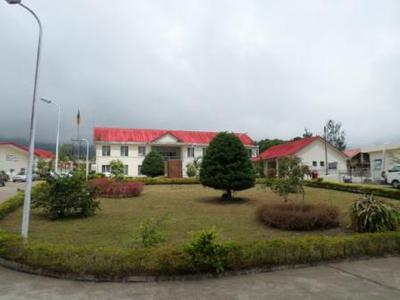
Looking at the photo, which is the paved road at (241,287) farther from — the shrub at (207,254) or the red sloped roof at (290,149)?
the red sloped roof at (290,149)

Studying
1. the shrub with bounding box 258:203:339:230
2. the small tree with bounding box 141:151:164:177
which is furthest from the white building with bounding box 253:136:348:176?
the shrub with bounding box 258:203:339:230

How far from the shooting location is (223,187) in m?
14.7

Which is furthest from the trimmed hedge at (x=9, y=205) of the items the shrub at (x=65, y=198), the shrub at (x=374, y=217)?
the shrub at (x=374, y=217)

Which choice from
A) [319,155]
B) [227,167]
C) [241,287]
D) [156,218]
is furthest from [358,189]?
[319,155]

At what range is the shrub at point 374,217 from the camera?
863 centimetres

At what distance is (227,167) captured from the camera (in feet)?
47.9

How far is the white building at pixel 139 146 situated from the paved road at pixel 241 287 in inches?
1378

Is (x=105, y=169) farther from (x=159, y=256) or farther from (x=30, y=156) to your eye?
(x=159, y=256)

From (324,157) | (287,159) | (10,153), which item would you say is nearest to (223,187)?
(287,159)

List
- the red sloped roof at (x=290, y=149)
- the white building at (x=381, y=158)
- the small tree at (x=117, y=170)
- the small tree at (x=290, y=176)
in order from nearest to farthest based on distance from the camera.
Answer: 1. the small tree at (x=290, y=176)
2. the small tree at (x=117, y=170)
3. the white building at (x=381, y=158)
4. the red sloped roof at (x=290, y=149)

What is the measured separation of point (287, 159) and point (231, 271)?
20.5 ft

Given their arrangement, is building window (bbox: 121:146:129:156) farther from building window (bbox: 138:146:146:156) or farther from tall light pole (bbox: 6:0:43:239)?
tall light pole (bbox: 6:0:43:239)

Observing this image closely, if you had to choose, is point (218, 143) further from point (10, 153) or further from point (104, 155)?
point (10, 153)

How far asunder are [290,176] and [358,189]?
36.4 ft
